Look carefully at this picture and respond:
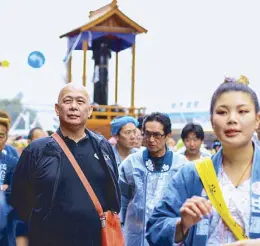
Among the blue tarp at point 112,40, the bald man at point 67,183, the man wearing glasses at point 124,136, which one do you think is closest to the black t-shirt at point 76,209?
the bald man at point 67,183

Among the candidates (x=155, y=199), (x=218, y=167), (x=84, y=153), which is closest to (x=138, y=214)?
(x=155, y=199)

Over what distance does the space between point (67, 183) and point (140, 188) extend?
1451 millimetres

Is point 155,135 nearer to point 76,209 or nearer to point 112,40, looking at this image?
point 76,209

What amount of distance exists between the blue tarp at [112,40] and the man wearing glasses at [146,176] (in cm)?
1239

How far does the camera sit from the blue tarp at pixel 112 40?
60.1ft

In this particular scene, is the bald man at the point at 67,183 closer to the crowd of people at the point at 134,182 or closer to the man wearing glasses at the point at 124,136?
the crowd of people at the point at 134,182

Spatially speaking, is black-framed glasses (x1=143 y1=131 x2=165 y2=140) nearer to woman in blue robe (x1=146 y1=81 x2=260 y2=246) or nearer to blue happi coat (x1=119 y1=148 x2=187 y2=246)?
blue happi coat (x1=119 y1=148 x2=187 y2=246)

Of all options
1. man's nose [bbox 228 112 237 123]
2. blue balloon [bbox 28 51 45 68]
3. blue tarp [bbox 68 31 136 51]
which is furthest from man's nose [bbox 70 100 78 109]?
blue tarp [bbox 68 31 136 51]

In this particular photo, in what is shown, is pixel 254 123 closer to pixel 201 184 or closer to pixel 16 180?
pixel 201 184

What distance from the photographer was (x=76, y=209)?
179 inches

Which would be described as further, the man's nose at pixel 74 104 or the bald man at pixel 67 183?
the man's nose at pixel 74 104

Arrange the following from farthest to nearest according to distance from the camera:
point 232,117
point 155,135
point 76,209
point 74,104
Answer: point 155,135 < point 74,104 < point 76,209 < point 232,117

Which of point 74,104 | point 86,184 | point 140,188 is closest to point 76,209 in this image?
point 86,184

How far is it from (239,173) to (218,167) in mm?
88
